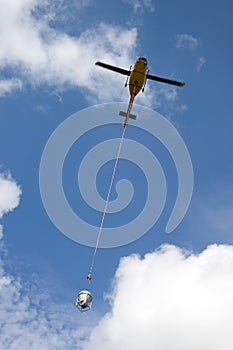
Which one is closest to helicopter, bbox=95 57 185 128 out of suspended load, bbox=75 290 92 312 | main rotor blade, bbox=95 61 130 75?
main rotor blade, bbox=95 61 130 75

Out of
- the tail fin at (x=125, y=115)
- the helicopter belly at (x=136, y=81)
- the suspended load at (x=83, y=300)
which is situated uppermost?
the helicopter belly at (x=136, y=81)

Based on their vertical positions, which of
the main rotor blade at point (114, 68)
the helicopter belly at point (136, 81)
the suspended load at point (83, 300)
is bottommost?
the suspended load at point (83, 300)

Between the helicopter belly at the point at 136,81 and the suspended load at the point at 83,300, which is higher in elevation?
the helicopter belly at the point at 136,81

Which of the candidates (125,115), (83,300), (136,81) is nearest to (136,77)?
(136,81)

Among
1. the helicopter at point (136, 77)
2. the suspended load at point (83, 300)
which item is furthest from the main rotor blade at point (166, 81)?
the suspended load at point (83, 300)

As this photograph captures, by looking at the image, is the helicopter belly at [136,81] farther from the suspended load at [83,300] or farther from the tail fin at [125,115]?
the suspended load at [83,300]

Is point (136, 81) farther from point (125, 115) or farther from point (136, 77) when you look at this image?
point (125, 115)

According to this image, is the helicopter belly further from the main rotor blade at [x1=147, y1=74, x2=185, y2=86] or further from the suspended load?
the suspended load

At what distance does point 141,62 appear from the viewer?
89.8 ft

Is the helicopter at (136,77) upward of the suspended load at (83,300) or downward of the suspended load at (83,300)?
upward

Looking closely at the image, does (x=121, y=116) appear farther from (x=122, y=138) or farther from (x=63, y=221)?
(x=63, y=221)

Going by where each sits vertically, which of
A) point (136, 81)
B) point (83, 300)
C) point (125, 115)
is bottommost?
point (83, 300)

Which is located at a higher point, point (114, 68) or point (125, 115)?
point (114, 68)

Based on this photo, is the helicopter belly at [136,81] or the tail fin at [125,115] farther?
the tail fin at [125,115]
